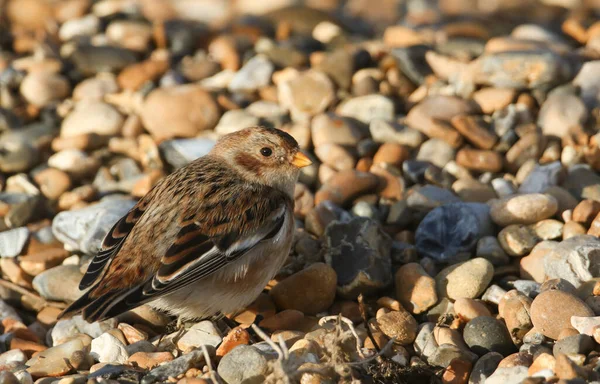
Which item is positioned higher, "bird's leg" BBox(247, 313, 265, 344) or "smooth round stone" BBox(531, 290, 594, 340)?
"smooth round stone" BBox(531, 290, 594, 340)

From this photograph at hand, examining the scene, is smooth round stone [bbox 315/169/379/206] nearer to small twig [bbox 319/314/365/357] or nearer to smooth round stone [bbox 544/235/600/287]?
small twig [bbox 319/314/365/357]

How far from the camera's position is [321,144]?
5996 mm

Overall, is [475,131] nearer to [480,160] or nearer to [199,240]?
[480,160]

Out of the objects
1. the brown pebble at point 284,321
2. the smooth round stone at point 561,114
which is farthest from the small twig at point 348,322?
the smooth round stone at point 561,114

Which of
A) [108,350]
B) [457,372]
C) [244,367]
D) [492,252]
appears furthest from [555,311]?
[108,350]

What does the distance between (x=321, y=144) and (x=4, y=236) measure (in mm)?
2176

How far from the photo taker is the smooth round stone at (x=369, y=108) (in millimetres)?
6301

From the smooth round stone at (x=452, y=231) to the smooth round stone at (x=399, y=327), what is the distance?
0.73 metres

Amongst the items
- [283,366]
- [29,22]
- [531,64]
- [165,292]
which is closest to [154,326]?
[165,292]

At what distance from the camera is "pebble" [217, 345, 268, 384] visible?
12.2 feet

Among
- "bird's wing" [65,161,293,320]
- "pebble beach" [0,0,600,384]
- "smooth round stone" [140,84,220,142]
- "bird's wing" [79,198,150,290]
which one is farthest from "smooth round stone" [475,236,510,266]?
"smooth round stone" [140,84,220,142]

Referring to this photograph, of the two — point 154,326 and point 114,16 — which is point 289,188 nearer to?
point 154,326

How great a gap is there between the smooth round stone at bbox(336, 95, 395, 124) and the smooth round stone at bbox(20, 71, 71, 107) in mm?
2383

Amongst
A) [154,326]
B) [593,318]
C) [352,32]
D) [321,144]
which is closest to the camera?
[593,318]
